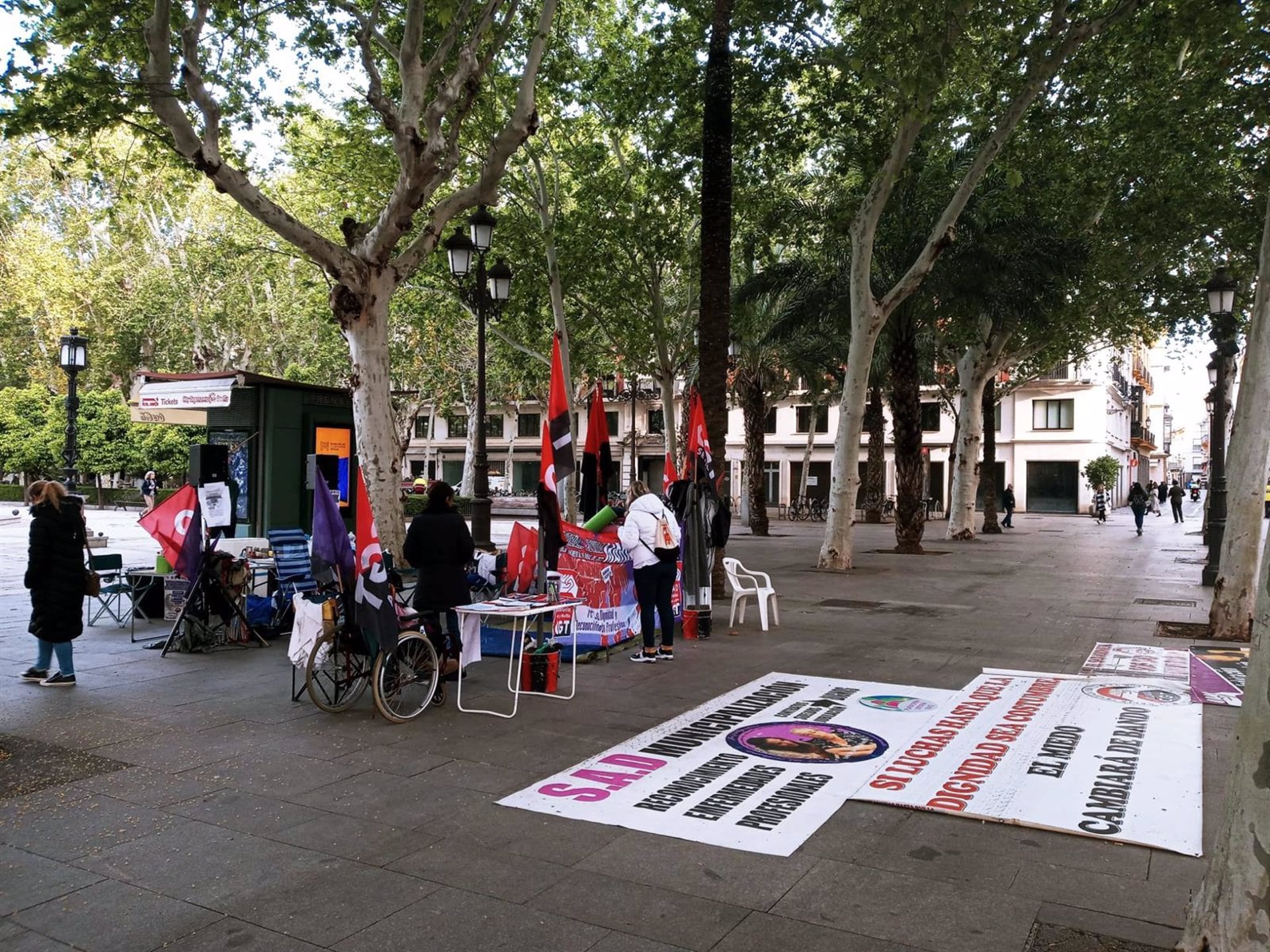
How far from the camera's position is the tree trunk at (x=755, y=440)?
29.3m

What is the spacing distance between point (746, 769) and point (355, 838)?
232cm

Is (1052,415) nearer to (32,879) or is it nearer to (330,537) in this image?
(330,537)

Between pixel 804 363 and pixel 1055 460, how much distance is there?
28.2 meters

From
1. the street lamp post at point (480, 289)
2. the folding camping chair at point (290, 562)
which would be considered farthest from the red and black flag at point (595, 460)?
the street lamp post at point (480, 289)

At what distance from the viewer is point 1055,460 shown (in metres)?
52.5

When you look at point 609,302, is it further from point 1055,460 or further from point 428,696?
point 1055,460

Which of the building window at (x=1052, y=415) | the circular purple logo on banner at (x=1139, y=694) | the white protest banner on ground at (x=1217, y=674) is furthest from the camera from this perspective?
the building window at (x=1052, y=415)

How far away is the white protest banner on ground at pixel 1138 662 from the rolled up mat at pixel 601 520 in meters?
4.72

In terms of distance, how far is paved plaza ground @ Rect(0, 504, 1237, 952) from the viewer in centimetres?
368

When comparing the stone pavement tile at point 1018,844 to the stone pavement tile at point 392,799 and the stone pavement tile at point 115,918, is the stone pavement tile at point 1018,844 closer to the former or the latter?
the stone pavement tile at point 392,799

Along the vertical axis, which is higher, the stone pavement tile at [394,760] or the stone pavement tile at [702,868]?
the stone pavement tile at [702,868]

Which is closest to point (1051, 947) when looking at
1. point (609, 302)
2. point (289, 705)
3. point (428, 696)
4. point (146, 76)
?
point (428, 696)

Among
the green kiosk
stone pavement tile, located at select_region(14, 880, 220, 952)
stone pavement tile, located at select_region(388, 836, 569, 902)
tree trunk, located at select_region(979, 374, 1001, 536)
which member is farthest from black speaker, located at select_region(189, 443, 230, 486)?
tree trunk, located at select_region(979, 374, 1001, 536)

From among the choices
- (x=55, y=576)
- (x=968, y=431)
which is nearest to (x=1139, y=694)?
(x=55, y=576)
